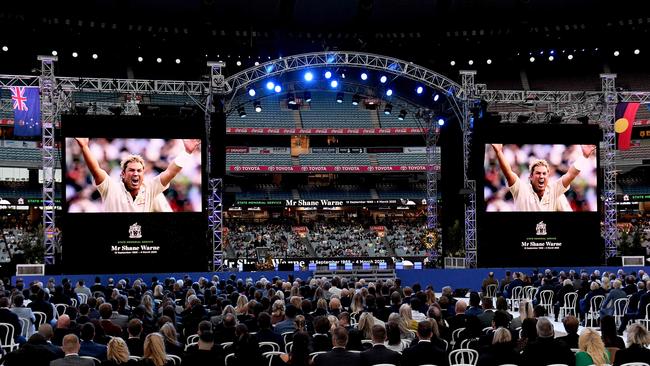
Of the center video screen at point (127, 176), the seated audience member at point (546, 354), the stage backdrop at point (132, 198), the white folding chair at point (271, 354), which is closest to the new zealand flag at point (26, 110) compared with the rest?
the stage backdrop at point (132, 198)

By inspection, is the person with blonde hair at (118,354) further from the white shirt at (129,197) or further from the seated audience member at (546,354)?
the white shirt at (129,197)

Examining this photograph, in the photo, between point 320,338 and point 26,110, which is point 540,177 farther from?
point 320,338

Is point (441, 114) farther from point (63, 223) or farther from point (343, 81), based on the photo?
point (63, 223)

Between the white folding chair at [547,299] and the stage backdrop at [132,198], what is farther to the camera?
the stage backdrop at [132,198]

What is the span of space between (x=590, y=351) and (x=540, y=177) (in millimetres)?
26842

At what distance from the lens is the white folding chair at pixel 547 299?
879 inches

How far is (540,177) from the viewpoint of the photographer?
34.8 m

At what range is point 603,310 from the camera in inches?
691

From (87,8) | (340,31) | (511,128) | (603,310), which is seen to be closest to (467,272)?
(511,128)

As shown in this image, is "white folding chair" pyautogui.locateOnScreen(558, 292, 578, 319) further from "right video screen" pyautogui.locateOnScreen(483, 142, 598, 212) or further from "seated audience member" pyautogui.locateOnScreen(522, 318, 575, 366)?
"right video screen" pyautogui.locateOnScreen(483, 142, 598, 212)

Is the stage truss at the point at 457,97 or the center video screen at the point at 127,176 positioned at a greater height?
the stage truss at the point at 457,97

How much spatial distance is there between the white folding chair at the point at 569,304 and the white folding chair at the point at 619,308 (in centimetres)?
148

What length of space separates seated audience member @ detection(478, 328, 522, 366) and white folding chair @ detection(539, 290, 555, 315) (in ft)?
45.5

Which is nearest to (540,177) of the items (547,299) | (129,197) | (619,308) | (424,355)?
(547,299)
